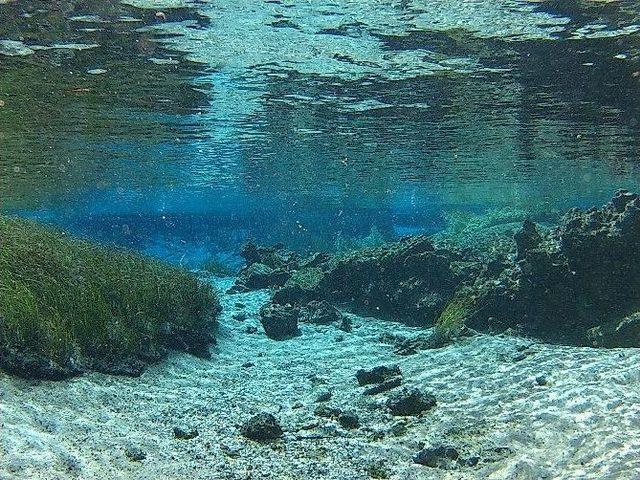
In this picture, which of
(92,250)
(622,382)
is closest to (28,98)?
(92,250)

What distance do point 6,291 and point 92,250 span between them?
17.0ft

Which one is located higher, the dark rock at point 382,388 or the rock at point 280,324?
the dark rock at point 382,388

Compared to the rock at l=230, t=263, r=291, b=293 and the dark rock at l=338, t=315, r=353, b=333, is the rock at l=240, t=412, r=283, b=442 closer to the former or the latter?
the dark rock at l=338, t=315, r=353, b=333

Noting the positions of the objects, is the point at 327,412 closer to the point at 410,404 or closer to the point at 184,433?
the point at 410,404

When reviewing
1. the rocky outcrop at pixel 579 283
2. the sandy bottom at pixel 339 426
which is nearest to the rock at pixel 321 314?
the rocky outcrop at pixel 579 283

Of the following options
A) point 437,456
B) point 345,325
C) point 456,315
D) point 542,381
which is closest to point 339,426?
point 437,456

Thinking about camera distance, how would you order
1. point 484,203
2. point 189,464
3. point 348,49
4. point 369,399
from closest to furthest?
point 189,464
point 369,399
point 348,49
point 484,203

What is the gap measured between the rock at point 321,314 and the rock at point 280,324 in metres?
1.39

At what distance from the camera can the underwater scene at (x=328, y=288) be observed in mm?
6496

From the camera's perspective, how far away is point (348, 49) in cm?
1391

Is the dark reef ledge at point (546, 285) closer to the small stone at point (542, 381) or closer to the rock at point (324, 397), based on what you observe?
the small stone at point (542, 381)

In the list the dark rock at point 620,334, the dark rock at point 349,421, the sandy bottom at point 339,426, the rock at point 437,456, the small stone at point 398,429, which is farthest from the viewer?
the dark rock at point 620,334

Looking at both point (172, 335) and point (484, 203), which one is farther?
point (484, 203)

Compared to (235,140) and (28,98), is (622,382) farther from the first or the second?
(235,140)
